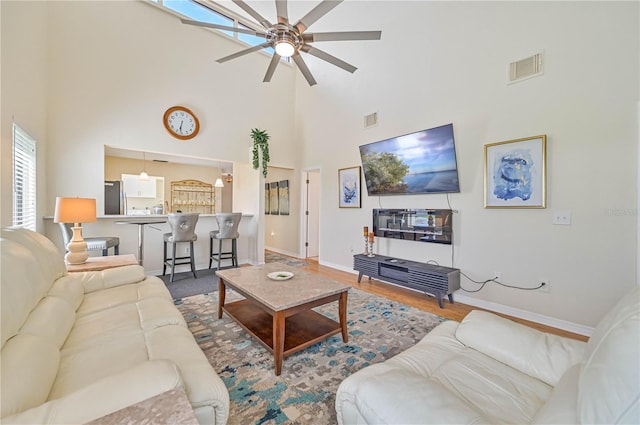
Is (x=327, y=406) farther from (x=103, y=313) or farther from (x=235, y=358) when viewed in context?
(x=103, y=313)

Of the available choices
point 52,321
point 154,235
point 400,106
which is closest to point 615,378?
point 52,321

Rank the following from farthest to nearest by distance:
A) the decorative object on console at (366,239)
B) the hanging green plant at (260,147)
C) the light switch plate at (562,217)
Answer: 1. the hanging green plant at (260,147)
2. the decorative object on console at (366,239)
3. the light switch plate at (562,217)

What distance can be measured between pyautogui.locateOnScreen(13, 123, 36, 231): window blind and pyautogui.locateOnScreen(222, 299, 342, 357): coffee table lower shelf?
89.5 inches

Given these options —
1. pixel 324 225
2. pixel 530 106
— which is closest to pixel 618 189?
pixel 530 106

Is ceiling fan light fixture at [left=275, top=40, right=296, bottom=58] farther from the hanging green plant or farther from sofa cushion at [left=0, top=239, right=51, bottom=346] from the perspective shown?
the hanging green plant

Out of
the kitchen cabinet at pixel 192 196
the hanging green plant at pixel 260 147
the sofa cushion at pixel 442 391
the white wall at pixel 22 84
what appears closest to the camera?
the sofa cushion at pixel 442 391

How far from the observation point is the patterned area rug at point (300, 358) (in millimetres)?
1600

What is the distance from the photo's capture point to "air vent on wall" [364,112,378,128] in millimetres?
4457

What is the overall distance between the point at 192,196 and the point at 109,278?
5631 mm

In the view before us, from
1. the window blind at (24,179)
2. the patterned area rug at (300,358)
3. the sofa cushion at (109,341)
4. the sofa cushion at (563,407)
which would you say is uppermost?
the window blind at (24,179)

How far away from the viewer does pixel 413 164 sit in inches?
151

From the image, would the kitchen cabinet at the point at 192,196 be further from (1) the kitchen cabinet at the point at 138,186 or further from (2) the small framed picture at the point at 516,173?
(2) the small framed picture at the point at 516,173

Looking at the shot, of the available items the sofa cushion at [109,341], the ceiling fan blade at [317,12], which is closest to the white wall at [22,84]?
the sofa cushion at [109,341]

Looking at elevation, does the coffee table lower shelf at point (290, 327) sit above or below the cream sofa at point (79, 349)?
below
